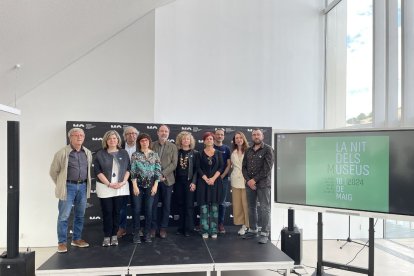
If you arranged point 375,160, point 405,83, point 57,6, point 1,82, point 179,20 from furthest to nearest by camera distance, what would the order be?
point 179,20
point 405,83
point 1,82
point 375,160
point 57,6

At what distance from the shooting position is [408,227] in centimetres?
449

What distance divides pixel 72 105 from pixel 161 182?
1956 mm

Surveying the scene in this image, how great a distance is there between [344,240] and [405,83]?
2720 millimetres

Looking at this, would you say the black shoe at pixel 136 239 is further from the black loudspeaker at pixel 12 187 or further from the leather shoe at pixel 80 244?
the black loudspeaker at pixel 12 187

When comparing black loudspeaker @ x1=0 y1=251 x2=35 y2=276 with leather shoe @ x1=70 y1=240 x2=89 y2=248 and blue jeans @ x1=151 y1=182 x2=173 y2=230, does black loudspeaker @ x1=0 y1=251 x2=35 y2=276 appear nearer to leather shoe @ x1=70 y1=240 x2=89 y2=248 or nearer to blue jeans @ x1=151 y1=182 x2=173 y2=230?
leather shoe @ x1=70 y1=240 x2=89 y2=248

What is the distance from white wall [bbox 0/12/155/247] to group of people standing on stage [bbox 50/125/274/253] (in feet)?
2.83

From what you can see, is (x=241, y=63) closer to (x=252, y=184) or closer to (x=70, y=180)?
(x=252, y=184)

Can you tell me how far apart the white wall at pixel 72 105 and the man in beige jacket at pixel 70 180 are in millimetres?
1309

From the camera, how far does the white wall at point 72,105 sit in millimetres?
4312

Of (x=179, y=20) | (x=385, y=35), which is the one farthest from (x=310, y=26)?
(x=179, y=20)

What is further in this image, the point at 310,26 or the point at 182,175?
the point at 310,26

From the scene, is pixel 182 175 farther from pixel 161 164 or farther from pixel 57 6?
pixel 57 6

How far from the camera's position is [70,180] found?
3.19 meters

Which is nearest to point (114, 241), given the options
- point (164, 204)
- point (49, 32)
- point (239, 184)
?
point (164, 204)
